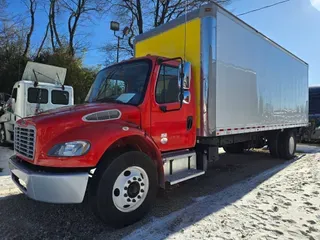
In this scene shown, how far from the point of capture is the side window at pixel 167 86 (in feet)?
14.3

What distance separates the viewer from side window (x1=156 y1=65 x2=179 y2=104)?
437 centimetres

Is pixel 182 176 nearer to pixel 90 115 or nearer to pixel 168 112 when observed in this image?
pixel 168 112

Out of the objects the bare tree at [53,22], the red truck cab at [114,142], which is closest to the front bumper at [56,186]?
the red truck cab at [114,142]

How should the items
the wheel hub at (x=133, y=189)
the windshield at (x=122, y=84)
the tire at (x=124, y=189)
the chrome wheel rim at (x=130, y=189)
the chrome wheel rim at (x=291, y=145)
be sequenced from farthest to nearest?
the chrome wheel rim at (x=291, y=145), the windshield at (x=122, y=84), the wheel hub at (x=133, y=189), the chrome wheel rim at (x=130, y=189), the tire at (x=124, y=189)

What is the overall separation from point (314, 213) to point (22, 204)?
15.0 feet

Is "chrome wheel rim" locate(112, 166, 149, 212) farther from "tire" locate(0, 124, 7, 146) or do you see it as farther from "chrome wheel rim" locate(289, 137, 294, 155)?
"tire" locate(0, 124, 7, 146)

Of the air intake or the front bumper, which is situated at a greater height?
the air intake

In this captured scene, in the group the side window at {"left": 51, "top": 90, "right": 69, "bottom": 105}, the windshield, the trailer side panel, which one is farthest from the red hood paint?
the side window at {"left": 51, "top": 90, "right": 69, "bottom": 105}

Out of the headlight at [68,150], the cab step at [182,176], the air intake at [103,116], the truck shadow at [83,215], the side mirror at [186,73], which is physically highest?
the side mirror at [186,73]

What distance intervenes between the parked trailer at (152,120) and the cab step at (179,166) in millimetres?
19

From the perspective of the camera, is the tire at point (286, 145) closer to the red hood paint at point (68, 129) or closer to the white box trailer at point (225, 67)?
the white box trailer at point (225, 67)

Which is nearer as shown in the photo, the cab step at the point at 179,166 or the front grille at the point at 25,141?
the front grille at the point at 25,141

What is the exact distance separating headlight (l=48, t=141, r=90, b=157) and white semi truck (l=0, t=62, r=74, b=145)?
23.1 ft

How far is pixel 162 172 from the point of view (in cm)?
426
